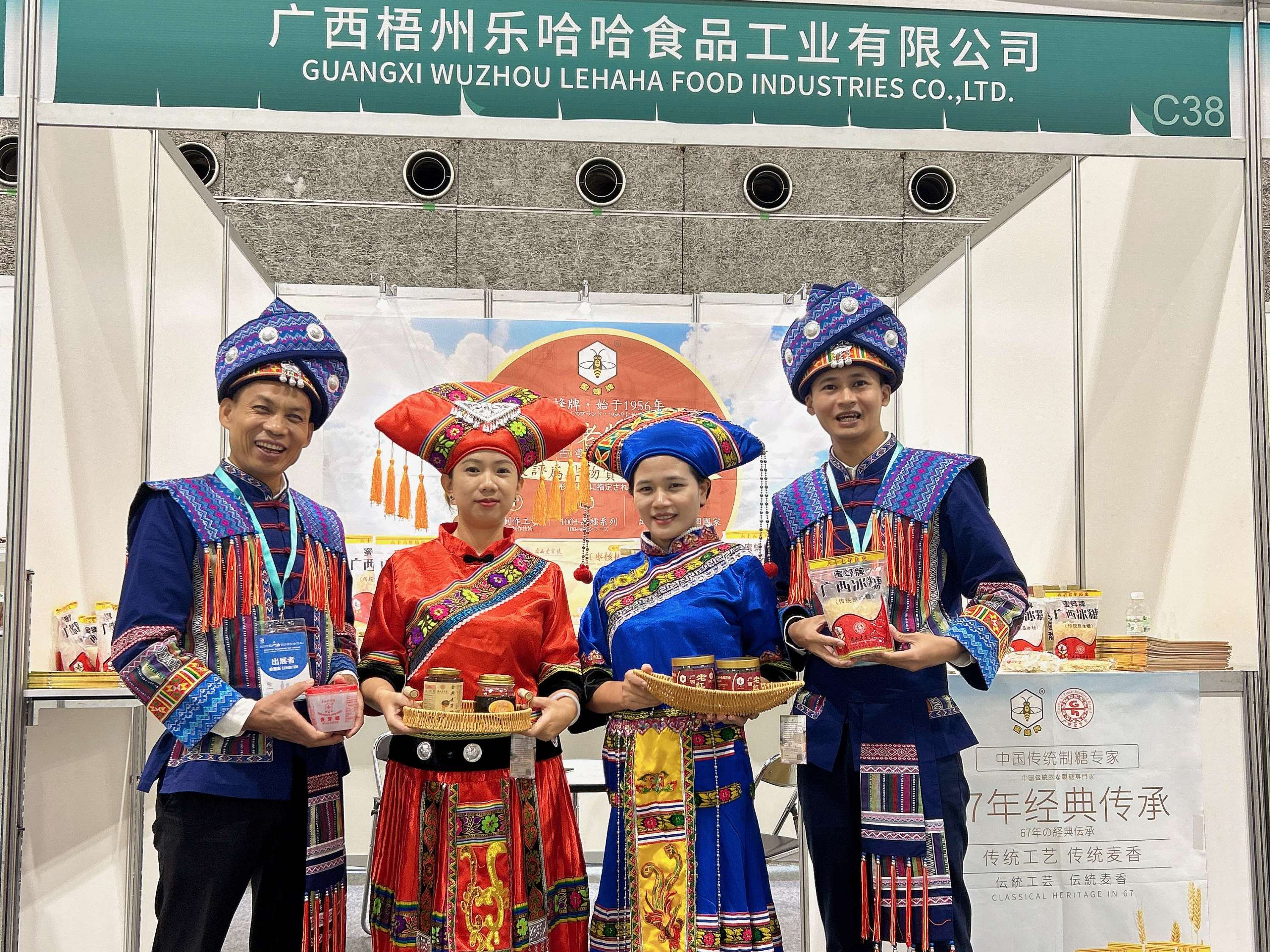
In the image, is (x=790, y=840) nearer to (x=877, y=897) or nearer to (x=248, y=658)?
(x=877, y=897)

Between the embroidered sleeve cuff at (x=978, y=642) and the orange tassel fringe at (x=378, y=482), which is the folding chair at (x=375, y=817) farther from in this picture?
the embroidered sleeve cuff at (x=978, y=642)

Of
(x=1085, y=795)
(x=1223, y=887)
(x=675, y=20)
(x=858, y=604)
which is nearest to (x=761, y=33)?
(x=675, y=20)

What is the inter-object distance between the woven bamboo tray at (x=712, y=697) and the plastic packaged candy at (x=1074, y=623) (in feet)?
5.83

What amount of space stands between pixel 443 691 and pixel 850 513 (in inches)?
41.7

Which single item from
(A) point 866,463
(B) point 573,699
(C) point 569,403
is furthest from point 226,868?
(C) point 569,403

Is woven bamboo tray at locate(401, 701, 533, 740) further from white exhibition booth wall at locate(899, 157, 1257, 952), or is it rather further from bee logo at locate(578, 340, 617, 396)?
bee logo at locate(578, 340, 617, 396)

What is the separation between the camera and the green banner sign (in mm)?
2930

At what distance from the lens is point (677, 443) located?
8.70 ft

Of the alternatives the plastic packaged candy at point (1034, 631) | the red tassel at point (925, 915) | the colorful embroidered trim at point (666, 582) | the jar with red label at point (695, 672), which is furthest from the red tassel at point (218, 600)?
the plastic packaged candy at point (1034, 631)

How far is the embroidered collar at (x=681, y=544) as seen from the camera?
8.87 ft

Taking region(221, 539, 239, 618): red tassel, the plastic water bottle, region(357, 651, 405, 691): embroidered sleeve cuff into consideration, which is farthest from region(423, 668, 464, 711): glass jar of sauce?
the plastic water bottle

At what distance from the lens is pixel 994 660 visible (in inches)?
101

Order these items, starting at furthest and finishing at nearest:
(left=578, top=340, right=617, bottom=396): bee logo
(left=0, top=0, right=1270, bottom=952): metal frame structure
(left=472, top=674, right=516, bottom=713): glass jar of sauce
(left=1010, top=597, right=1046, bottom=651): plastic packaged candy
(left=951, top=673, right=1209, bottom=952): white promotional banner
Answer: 1. (left=578, top=340, right=617, bottom=396): bee logo
2. (left=1010, top=597, right=1046, bottom=651): plastic packaged candy
3. (left=951, top=673, right=1209, bottom=952): white promotional banner
4. (left=0, top=0, right=1270, bottom=952): metal frame structure
5. (left=472, top=674, right=516, bottom=713): glass jar of sauce

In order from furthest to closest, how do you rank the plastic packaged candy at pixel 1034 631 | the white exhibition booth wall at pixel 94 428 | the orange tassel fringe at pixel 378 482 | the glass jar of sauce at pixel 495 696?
1. the orange tassel fringe at pixel 378 482
2. the plastic packaged candy at pixel 1034 631
3. the white exhibition booth wall at pixel 94 428
4. the glass jar of sauce at pixel 495 696
